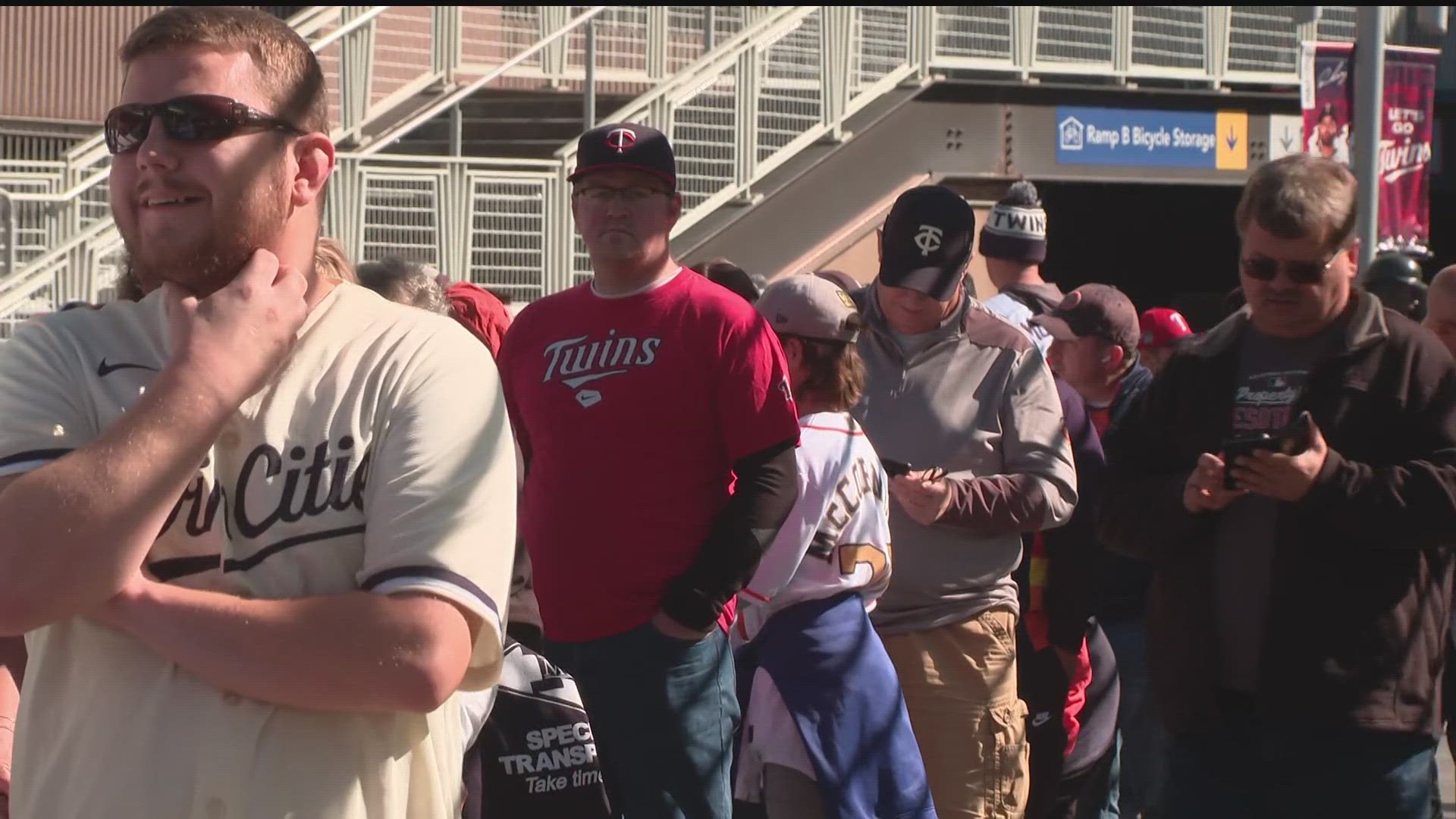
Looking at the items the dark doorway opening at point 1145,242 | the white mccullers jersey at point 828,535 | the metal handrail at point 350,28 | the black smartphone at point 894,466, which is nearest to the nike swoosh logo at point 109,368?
the white mccullers jersey at point 828,535

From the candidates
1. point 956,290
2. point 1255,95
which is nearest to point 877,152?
point 1255,95

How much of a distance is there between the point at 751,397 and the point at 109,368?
240cm

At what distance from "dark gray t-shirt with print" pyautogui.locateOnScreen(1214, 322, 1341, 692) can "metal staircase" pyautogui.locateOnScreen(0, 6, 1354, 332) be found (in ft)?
32.6

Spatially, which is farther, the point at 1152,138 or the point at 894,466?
the point at 1152,138

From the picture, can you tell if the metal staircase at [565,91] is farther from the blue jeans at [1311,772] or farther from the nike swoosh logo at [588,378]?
the blue jeans at [1311,772]

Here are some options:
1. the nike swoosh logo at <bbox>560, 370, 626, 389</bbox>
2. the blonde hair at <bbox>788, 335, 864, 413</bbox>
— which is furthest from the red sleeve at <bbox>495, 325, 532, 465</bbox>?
the blonde hair at <bbox>788, 335, 864, 413</bbox>

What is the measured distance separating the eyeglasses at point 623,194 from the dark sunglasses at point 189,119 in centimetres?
264

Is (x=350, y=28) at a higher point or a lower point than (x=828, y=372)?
Result: higher

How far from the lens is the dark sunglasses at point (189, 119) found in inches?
86.0

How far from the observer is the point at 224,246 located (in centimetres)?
219

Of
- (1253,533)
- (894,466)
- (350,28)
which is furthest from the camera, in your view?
(350,28)

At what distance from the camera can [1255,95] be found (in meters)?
16.2

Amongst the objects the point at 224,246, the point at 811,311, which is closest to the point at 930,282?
the point at 811,311

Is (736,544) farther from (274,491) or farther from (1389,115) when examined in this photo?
(1389,115)
